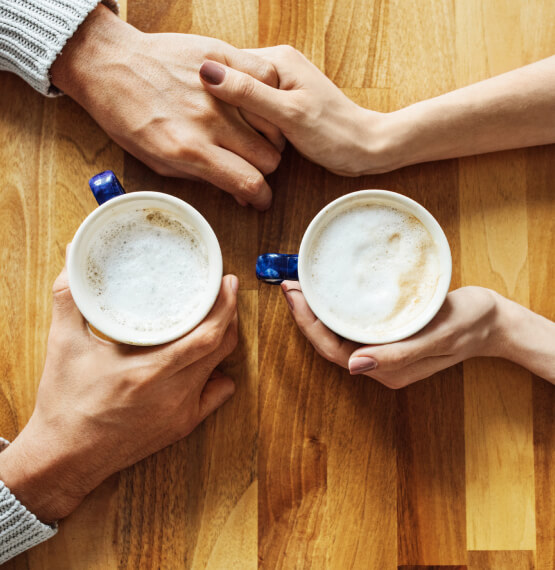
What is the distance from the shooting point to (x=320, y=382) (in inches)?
32.6

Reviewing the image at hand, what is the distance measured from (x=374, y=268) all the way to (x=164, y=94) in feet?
1.24

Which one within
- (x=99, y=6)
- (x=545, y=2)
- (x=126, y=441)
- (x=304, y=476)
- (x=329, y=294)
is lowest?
(x=304, y=476)

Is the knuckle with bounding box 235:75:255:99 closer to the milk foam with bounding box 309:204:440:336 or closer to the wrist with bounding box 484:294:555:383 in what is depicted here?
the milk foam with bounding box 309:204:440:336

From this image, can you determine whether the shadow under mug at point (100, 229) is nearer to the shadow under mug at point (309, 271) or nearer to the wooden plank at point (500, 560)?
the shadow under mug at point (309, 271)

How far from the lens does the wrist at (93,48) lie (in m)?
0.75

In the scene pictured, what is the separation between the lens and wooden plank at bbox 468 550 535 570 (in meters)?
0.83

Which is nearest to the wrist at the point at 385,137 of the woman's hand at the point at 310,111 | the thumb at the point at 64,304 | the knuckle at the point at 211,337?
the woman's hand at the point at 310,111

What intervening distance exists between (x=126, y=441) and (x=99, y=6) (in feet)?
2.00

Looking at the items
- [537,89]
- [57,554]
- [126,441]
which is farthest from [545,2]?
[57,554]

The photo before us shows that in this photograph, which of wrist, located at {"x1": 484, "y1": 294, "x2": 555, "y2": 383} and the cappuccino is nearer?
the cappuccino

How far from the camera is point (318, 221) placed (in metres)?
0.69

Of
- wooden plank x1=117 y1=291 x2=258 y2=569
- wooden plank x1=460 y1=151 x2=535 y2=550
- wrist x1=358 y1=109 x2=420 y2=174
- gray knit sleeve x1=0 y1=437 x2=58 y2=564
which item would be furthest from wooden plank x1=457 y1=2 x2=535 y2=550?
gray knit sleeve x1=0 y1=437 x2=58 y2=564

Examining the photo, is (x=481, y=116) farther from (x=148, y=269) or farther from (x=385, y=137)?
(x=148, y=269)

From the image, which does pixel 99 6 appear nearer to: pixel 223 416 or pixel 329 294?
pixel 329 294
